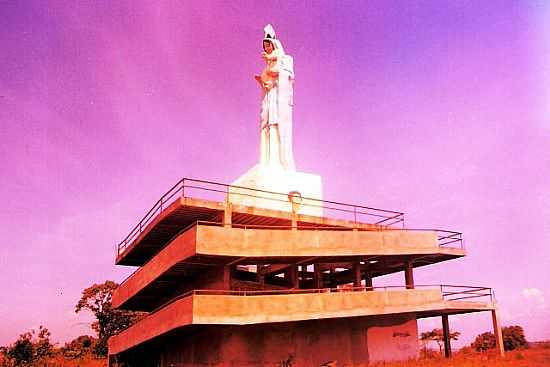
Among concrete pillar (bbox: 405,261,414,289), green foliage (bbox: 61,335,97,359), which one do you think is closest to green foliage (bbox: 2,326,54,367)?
green foliage (bbox: 61,335,97,359)

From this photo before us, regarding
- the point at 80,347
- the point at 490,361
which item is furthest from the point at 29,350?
the point at 490,361

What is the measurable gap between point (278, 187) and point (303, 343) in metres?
9.29

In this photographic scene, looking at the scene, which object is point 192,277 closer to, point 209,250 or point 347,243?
point 209,250

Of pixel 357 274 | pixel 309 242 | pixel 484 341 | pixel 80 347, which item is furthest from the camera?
pixel 80 347

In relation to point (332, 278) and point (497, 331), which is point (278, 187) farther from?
point (497, 331)

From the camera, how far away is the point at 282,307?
24516 mm

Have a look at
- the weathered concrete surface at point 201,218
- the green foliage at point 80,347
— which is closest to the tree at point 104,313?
the green foliage at point 80,347

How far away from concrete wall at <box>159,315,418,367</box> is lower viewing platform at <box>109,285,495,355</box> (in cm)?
117

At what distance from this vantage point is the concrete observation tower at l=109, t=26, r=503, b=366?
2459 centimetres

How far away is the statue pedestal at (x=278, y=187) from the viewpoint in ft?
102

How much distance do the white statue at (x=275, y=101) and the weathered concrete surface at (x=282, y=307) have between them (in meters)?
12.1

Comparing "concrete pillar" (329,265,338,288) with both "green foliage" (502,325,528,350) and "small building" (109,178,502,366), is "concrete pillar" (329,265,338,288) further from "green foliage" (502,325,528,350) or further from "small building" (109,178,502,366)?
"green foliage" (502,325,528,350)

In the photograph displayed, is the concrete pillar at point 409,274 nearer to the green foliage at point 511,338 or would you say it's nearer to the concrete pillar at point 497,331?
the concrete pillar at point 497,331

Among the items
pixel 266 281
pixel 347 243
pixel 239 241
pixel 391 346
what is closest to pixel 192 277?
pixel 266 281
